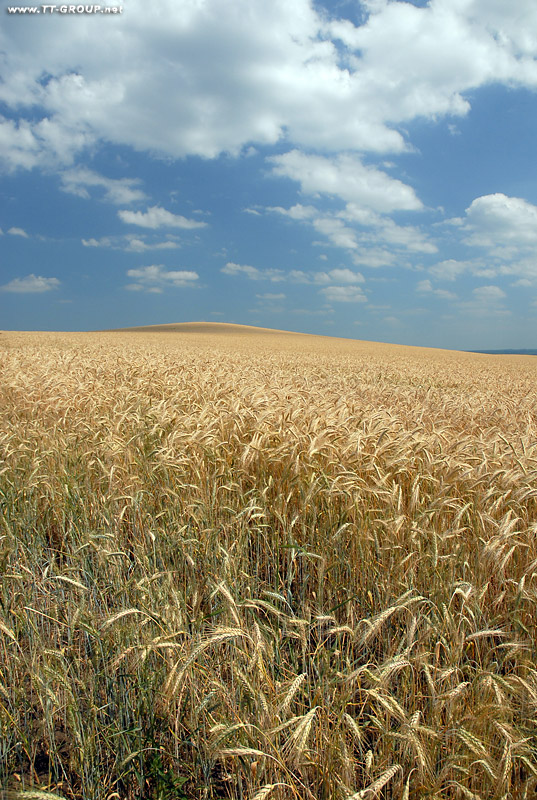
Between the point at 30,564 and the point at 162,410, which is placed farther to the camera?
the point at 162,410

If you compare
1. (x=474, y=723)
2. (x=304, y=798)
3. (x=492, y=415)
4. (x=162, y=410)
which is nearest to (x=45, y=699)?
(x=304, y=798)

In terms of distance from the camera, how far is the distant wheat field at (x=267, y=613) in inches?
57.9

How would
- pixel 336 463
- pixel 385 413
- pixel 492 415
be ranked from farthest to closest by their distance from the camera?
pixel 492 415 → pixel 385 413 → pixel 336 463

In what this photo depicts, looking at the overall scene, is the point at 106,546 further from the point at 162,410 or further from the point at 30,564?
the point at 162,410

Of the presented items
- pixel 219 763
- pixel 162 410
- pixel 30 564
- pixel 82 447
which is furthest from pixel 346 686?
pixel 162 410

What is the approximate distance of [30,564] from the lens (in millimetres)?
2637

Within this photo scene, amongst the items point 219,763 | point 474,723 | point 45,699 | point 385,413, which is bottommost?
point 219,763

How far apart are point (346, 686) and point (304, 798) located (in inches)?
13.9

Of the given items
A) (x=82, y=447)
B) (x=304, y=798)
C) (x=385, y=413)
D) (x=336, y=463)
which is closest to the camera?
(x=304, y=798)

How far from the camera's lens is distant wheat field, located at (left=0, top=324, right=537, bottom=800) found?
1470mm

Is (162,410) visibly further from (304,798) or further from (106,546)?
(304,798)

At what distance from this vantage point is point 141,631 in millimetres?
1900

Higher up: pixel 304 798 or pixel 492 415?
pixel 492 415

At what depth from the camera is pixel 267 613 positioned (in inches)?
85.2
